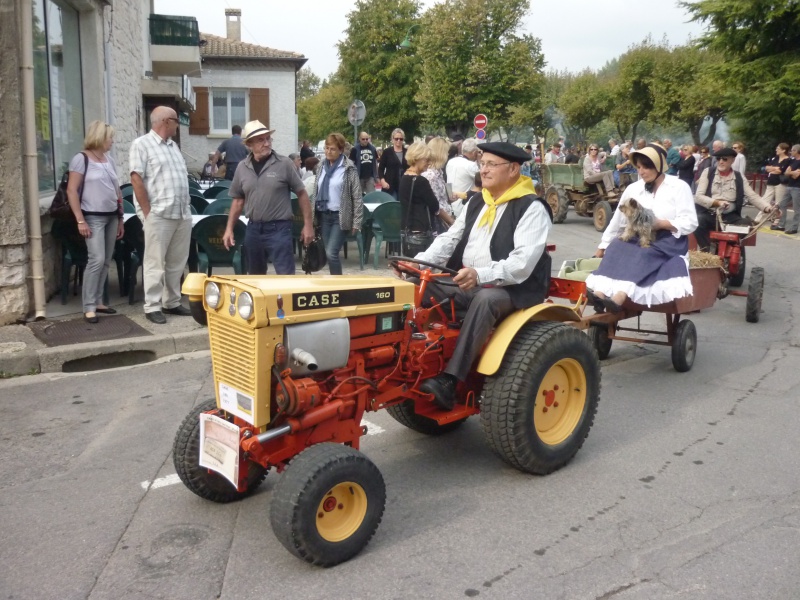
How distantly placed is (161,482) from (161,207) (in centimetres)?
363

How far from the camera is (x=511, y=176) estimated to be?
462cm

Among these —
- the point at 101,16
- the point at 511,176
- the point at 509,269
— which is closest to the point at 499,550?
the point at 509,269

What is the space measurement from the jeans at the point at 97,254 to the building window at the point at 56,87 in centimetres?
148

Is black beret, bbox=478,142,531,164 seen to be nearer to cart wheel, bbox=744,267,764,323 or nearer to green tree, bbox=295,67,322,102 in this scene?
cart wheel, bbox=744,267,764,323

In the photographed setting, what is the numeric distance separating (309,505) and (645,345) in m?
5.24

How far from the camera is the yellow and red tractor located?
11.5ft

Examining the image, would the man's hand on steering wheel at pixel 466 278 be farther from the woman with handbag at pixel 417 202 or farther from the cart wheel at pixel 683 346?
the woman with handbag at pixel 417 202

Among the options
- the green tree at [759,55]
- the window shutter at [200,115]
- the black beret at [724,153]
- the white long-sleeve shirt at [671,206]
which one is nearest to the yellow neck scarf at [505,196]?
the white long-sleeve shirt at [671,206]

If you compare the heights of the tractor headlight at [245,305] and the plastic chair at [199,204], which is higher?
the plastic chair at [199,204]

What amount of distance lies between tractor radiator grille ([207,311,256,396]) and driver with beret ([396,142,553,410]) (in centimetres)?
106

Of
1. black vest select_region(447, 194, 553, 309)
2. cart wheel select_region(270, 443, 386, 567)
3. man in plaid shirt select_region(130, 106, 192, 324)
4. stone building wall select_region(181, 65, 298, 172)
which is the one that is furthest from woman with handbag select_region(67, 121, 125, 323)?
stone building wall select_region(181, 65, 298, 172)

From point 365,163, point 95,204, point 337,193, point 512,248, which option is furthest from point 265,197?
point 365,163

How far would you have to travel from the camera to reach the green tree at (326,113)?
166ft

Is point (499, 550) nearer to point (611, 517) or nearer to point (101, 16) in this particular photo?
point (611, 517)
